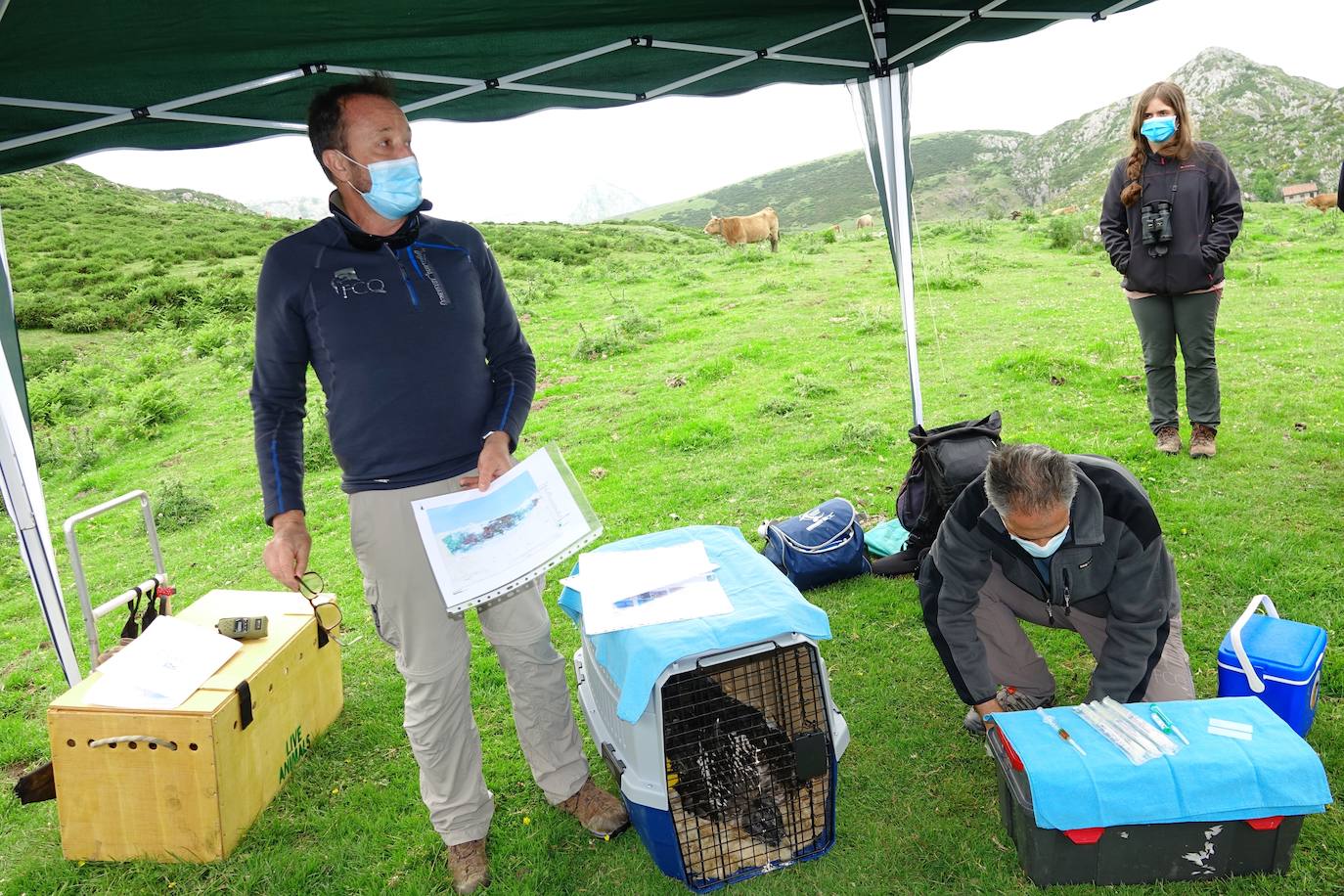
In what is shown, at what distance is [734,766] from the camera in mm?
2803

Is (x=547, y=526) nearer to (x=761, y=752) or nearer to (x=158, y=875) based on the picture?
(x=761, y=752)

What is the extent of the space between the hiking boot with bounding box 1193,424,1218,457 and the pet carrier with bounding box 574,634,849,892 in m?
4.04

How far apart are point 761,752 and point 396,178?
85.9 inches

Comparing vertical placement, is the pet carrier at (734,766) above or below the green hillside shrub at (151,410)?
below

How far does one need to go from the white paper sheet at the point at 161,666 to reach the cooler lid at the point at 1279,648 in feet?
12.1

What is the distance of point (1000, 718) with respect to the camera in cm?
270

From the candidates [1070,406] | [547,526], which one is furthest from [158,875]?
[1070,406]

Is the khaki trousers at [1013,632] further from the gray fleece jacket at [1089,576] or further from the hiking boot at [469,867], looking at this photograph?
the hiking boot at [469,867]

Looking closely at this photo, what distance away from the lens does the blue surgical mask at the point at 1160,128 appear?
5.06 m

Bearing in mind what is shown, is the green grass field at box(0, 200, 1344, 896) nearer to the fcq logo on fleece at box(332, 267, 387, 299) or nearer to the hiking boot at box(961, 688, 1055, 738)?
the hiking boot at box(961, 688, 1055, 738)

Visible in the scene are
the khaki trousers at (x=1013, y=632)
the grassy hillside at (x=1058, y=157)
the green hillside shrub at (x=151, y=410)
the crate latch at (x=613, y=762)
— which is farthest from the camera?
the grassy hillside at (x=1058, y=157)

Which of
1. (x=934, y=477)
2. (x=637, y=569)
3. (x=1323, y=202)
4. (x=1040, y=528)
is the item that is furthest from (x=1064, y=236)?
(x=637, y=569)

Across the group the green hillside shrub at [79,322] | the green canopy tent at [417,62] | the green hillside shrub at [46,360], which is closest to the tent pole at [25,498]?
the green canopy tent at [417,62]

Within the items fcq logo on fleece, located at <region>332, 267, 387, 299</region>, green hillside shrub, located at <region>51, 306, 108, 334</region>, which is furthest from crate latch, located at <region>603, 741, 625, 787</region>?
green hillside shrub, located at <region>51, 306, 108, 334</region>
